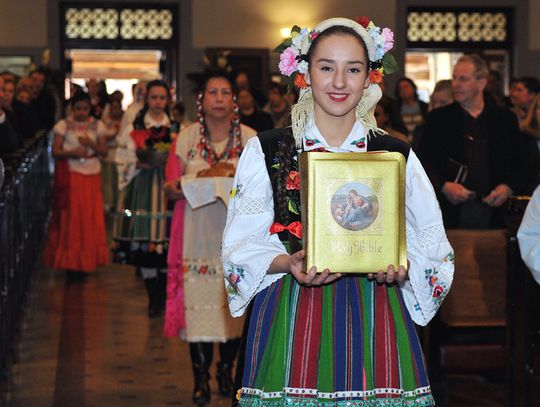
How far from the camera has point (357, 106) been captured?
3535mm

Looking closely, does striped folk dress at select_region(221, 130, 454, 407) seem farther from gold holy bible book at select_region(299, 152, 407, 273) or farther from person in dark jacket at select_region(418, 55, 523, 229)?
person in dark jacket at select_region(418, 55, 523, 229)

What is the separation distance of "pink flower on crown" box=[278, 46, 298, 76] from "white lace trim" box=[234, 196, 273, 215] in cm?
38

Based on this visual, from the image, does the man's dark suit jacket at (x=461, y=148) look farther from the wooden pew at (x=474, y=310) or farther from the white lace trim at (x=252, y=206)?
the white lace trim at (x=252, y=206)

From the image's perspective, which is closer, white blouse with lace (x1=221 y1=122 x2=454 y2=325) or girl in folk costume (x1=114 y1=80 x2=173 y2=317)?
white blouse with lace (x1=221 y1=122 x2=454 y2=325)

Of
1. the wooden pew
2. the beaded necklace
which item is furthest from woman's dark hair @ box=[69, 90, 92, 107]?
the wooden pew

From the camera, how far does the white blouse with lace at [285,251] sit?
3.38 meters

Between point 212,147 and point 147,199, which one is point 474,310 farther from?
point 147,199

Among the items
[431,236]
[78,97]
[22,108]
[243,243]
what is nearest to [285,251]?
[243,243]

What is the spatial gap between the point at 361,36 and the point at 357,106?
224 mm

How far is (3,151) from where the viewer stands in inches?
365

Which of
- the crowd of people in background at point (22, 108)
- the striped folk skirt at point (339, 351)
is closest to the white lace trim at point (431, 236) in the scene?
the striped folk skirt at point (339, 351)

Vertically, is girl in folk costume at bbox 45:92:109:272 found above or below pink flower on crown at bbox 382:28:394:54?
below

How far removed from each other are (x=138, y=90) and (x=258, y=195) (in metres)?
7.56

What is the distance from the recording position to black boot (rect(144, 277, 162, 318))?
339 inches
